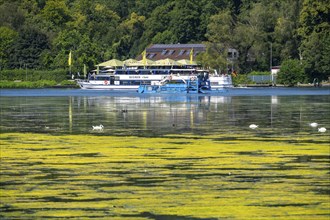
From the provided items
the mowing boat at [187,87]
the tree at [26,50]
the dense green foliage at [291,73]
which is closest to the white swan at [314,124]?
the mowing boat at [187,87]

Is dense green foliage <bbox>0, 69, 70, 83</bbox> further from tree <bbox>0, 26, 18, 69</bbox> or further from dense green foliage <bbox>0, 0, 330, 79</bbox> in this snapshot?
tree <bbox>0, 26, 18, 69</bbox>

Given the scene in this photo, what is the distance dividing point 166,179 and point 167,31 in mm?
142091

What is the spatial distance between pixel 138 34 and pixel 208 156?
150m

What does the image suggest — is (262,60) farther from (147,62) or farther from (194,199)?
(194,199)

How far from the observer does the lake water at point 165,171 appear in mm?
18547

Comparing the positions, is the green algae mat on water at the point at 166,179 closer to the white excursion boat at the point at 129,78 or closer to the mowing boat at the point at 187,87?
the mowing boat at the point at 187,87

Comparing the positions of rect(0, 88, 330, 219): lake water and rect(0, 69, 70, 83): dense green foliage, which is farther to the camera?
rect(0, 69, 70, 83): dense green foliage

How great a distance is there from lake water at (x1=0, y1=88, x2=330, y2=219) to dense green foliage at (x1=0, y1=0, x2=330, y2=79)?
89.9 metres

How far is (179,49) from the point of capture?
153 meters

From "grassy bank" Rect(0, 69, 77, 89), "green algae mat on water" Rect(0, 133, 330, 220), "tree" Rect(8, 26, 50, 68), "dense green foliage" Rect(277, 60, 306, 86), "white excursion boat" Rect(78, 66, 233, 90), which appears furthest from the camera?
"tree" Rect(8, 26, 50, 68)

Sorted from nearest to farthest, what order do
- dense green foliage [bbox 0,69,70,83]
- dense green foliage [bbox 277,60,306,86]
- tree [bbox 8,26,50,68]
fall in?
dense green foliage [bbox 277,60,306,86]
dense green foliage [bbox 0,69,70,83]
tree [bbox 8,26,50,68]

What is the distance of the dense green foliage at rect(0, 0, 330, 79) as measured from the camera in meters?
131

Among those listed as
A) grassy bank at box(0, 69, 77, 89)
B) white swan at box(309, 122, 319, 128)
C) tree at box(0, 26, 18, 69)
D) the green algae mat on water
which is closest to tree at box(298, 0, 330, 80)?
grassy bank at box(0, 69, 77, 89)

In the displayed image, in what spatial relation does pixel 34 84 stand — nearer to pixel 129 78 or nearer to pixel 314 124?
pixel 129 78
